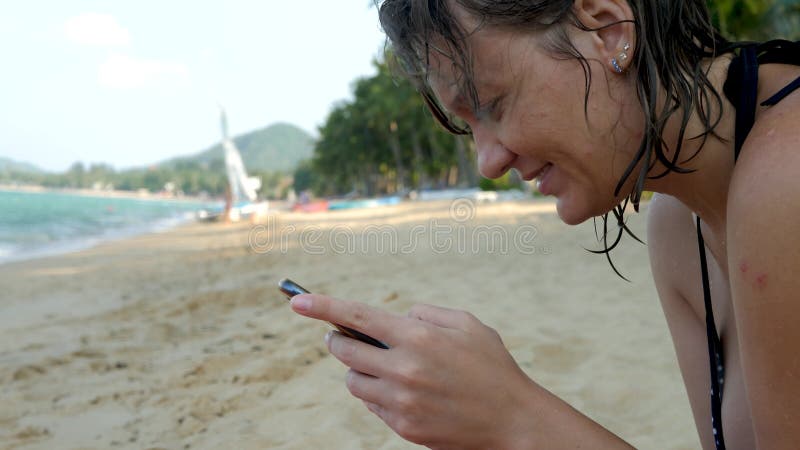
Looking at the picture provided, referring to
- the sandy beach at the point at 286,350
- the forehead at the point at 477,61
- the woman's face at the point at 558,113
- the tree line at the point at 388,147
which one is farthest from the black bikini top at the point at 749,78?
the tree line at the point at 388,147

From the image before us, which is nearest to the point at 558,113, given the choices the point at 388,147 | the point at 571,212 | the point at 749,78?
the point at 571,212

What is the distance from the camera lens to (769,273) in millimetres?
812

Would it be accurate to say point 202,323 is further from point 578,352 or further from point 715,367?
point 715,367

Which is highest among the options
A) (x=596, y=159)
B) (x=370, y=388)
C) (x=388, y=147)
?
(x=388, y=147)

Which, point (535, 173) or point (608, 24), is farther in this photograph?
point (535, 173)

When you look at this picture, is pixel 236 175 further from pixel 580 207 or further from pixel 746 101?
pixel 746 101

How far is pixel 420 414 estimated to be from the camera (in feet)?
3.12

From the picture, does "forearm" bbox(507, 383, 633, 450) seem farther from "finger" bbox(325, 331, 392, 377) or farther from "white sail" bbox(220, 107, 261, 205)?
"white sail" bbox(220, 107, 261, 205)

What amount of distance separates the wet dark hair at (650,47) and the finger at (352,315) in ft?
1.69

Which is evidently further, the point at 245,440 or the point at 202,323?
the point at 202,323

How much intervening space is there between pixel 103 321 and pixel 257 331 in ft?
7.04

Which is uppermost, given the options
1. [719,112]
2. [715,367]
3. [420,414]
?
[719,112]

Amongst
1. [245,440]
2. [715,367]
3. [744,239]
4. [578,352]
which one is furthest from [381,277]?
[744,239]

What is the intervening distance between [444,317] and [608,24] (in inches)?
24.2
